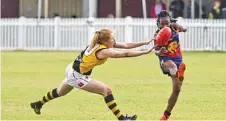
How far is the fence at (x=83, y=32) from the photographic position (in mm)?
33094

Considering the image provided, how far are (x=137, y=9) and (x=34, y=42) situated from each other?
21.6 ft

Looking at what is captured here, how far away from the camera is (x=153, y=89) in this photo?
59.5 ft

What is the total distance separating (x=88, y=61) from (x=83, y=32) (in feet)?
71.6

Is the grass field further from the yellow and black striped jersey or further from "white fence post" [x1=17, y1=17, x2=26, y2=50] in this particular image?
"white fence post" [x1=17, y1=17, x2=26, y2=50]

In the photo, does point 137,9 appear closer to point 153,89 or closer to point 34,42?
point 34,42

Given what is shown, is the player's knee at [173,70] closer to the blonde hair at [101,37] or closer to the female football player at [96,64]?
the female football player at [96,64]

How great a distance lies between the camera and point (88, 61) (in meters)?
11.9

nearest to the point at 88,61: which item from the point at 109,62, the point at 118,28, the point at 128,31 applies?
the point at 109,62

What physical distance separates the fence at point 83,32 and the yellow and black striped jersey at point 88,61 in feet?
67.4

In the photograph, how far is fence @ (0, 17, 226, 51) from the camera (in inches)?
1303

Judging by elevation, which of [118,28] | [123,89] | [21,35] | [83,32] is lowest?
[123,89]

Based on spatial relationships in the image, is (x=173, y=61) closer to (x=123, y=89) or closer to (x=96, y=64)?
(x=96, y=64)

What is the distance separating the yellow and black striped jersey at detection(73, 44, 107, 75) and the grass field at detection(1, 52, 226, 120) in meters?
1.41

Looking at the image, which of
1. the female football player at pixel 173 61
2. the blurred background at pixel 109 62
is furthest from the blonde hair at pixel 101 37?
the blurred background at pixel 109 62
